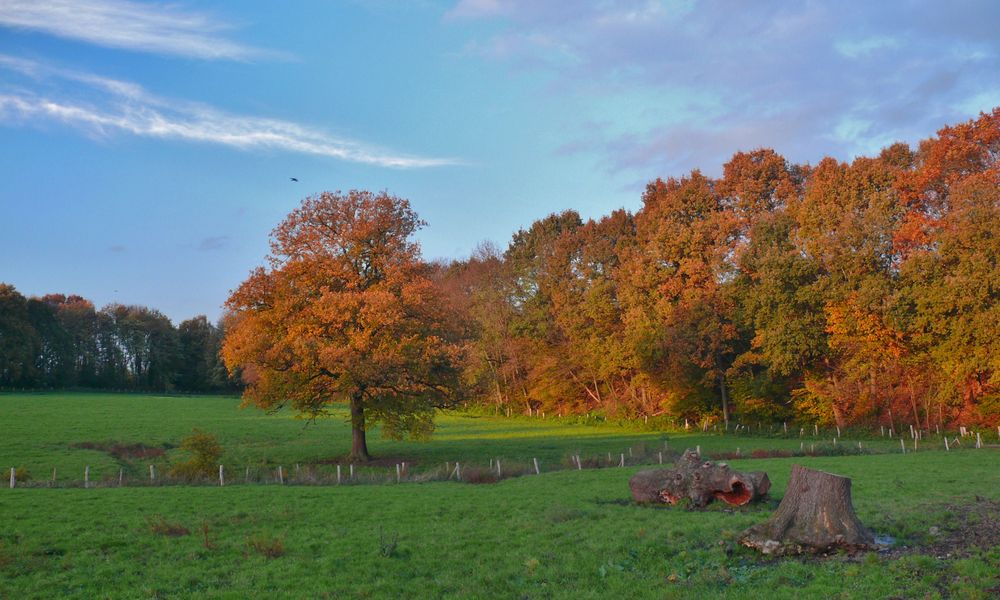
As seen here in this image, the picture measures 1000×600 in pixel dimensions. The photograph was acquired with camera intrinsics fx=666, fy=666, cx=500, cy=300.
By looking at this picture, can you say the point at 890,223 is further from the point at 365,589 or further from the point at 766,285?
the point at 365,589

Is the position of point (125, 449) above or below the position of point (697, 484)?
below

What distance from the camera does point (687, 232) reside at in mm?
54125

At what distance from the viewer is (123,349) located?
121 m

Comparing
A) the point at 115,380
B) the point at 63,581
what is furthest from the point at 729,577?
the point at 115,380

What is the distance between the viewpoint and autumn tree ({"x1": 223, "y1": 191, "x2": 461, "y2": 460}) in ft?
101

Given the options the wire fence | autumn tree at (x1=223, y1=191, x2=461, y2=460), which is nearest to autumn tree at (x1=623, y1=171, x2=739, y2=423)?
the wire fence

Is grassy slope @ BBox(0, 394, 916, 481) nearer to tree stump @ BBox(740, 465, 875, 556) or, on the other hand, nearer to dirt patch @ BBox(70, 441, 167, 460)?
dirt patch @ BBox(70, 441, 167, 460)

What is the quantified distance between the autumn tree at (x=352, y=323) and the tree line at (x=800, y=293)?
3178mm

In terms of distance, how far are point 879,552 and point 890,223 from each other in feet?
127

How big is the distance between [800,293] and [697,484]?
3297 cm

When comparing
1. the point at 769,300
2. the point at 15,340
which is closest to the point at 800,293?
the point at 769,300

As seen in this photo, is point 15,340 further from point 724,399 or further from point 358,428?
point 724,399

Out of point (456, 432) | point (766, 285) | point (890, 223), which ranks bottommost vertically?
point (456, 432)

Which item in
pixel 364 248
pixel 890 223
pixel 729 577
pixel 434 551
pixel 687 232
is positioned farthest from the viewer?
pixel 687 232
